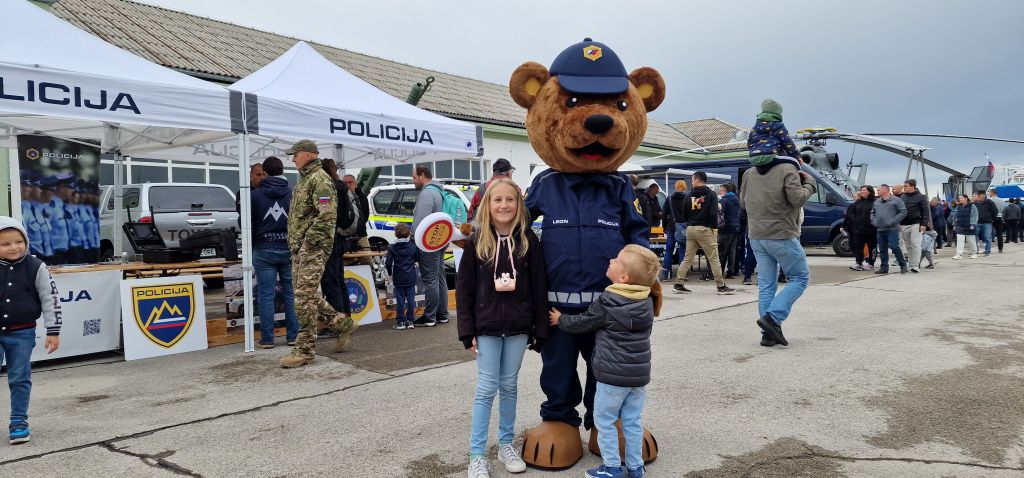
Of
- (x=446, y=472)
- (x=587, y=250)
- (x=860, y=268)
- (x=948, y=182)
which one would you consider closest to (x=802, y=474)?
(x=587, y=250)

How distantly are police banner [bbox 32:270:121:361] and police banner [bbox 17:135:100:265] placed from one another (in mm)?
2507

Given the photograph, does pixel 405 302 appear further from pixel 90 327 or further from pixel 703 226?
pixel 703 226

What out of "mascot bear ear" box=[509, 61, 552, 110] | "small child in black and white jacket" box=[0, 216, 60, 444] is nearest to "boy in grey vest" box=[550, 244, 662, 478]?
"mascot bear ear" box=[509, 61, 552, 110]

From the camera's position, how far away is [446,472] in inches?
127

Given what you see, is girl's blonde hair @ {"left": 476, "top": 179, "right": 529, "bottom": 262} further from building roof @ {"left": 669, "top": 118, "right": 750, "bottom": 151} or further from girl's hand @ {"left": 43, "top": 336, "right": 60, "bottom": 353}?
building roof @ {"left": 669, "top": 118, "right": 750, "bottom": 151}

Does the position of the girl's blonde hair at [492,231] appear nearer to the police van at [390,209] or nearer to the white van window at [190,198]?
the police van at [390,209]

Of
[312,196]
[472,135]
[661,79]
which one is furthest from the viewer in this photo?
[472,135]

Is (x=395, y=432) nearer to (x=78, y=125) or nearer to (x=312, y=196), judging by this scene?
(x=312, y=196)

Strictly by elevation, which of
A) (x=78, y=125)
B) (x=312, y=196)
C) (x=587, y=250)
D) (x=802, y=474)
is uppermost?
(x=78, y=125)

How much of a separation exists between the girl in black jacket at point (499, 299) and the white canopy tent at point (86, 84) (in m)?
3.86

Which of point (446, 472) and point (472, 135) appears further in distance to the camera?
point (472, 135)

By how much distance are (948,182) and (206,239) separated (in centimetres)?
2570

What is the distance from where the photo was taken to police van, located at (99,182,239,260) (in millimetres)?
10914

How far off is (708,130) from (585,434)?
3419 cm
